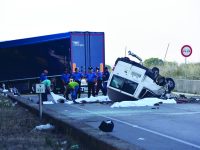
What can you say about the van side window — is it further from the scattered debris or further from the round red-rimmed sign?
the scattered debris

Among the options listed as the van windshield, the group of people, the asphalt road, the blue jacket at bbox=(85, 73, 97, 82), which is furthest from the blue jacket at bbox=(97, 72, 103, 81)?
the asphalt road

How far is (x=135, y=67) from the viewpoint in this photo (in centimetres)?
2444

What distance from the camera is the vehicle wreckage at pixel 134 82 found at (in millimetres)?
24344

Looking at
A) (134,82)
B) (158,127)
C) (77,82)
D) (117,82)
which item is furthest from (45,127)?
(77,82)

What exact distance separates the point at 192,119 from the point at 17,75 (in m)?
20.0

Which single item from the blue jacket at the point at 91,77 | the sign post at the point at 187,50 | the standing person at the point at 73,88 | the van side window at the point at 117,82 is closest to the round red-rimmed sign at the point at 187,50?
the sign post at the point at 187,50

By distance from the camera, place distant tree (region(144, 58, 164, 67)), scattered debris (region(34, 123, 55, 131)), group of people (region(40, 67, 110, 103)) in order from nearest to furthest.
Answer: scattered debris (region(34, 123, 55, 131)) → group of people (region(40, 67, 110, 103)) → distant tree (region(144, 58, 164, 67))

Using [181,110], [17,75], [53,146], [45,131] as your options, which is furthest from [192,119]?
[17,75]

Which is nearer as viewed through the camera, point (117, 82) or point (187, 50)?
point (117, 82)

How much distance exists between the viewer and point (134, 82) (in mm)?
24438

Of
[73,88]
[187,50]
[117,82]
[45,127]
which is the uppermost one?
[187,50]

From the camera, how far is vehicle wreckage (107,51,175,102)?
24344 millimetres

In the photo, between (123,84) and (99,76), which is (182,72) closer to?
(99,76)

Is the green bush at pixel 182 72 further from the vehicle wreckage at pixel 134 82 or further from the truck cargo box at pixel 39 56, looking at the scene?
the vehicle wreckage at pixel 134 82
